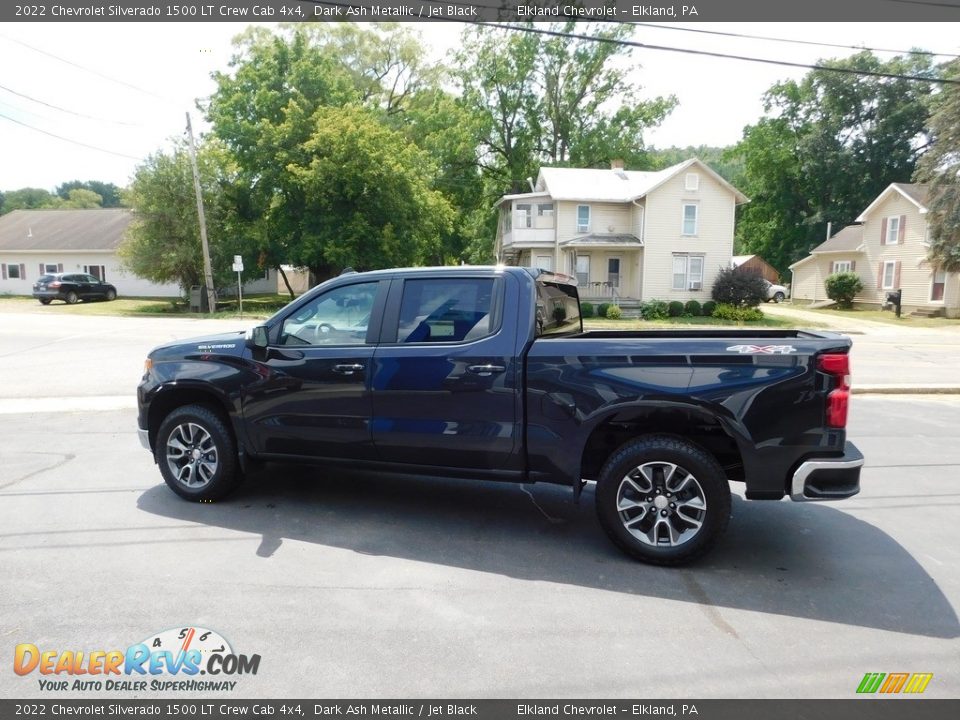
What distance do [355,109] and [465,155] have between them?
13.0m

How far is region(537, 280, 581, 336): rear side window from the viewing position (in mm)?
5121

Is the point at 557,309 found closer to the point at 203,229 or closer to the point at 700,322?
the point at 700,322

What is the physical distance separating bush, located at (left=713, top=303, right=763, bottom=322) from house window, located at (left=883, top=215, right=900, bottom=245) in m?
11.9

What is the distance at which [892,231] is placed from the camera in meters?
38.7

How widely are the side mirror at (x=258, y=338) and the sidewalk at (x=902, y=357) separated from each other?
35.3ft

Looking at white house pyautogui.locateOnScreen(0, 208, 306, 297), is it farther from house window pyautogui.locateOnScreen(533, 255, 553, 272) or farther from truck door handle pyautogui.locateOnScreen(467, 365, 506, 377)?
truck door handle pyautogui.locateOnScreen(467, 365, 506, 377)

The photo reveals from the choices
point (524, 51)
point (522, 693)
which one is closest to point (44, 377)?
point (522, 693)

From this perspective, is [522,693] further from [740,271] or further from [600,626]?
[740,271]

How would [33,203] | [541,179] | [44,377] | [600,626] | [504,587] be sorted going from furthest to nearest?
[33,203], [541,179], [44,377], [504,587], [600,626]

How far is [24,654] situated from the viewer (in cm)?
332

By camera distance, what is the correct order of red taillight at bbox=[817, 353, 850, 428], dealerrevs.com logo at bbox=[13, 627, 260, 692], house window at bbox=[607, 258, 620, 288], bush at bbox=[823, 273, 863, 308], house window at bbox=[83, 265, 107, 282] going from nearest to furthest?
dealerrevs.com logo at bbox=[13, 627, 260, 692] < red taillight at bbox=[817, 353, 850, 428] < house window at bbox=[607, 258, 620, 288] < bush at bbox=[823, 273, 863, 308] < house window at bbox=[83, 265, 107, 282]

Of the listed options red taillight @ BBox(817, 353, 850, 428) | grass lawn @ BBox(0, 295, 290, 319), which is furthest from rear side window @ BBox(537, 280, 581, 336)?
grass lawn @ BBox(0, 295, 290, 319)
